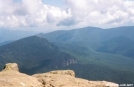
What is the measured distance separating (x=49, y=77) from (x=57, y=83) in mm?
4846

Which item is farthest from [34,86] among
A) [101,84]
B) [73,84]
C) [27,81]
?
[101,84]

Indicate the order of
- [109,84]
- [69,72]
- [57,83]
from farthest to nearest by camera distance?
[69,72] < [109,84] < [57,83]

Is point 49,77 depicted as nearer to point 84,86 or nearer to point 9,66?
point 84,86

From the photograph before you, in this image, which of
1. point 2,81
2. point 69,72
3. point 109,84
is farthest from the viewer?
point 69,72

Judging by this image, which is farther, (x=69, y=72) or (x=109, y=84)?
(x=69, y=72)

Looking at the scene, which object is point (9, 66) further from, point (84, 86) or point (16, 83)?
point (84, 86)

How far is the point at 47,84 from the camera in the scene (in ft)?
131

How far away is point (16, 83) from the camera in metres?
36.6

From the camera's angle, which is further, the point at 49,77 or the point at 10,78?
the point at 49,77

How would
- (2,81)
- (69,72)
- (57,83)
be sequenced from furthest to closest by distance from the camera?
1. (69,72)
2. (57,83)
3. (2,81)

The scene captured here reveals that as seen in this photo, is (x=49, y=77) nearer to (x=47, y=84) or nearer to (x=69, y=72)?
(x=47, y=84)

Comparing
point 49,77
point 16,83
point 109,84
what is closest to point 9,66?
point 49,77

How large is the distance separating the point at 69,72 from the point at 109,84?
12793 mm

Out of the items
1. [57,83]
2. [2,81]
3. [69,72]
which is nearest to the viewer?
[2,81]
